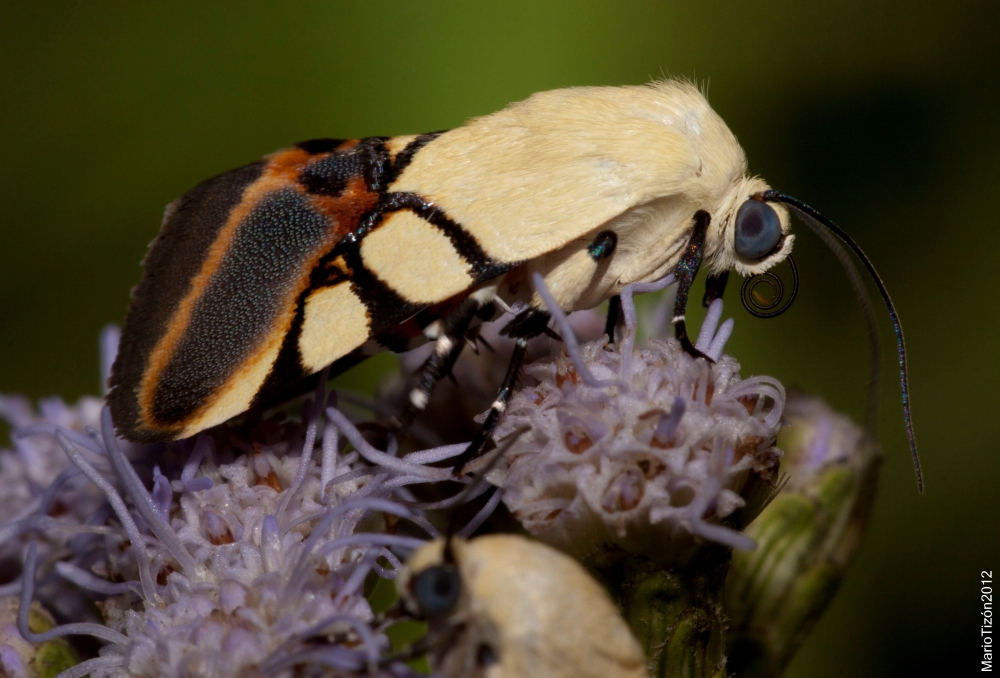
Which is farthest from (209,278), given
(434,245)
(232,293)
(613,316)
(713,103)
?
(713,103)

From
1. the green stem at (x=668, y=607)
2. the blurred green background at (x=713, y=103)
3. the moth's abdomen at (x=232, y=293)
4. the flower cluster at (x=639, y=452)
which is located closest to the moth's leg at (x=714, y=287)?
the flower cluster at (x=639, y=452)

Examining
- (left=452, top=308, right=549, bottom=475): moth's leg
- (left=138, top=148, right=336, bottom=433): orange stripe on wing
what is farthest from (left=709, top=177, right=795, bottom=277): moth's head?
(left=138, top=148, right=336, bottom=433): orange stripe on wing

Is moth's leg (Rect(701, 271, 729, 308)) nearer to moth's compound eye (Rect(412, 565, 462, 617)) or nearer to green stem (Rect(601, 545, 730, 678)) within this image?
green stem (Rect(601, 545, 730, 678))

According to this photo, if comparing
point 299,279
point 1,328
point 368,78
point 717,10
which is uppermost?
point 717,10

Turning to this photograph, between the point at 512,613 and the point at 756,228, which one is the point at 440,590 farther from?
Result: the point at 756,228

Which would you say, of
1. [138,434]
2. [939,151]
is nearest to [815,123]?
[939,151]

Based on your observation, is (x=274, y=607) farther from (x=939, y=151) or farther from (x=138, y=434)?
(x=939, y=151)

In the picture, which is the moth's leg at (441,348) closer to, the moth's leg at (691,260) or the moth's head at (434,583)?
the moth's leg at (691,260)
